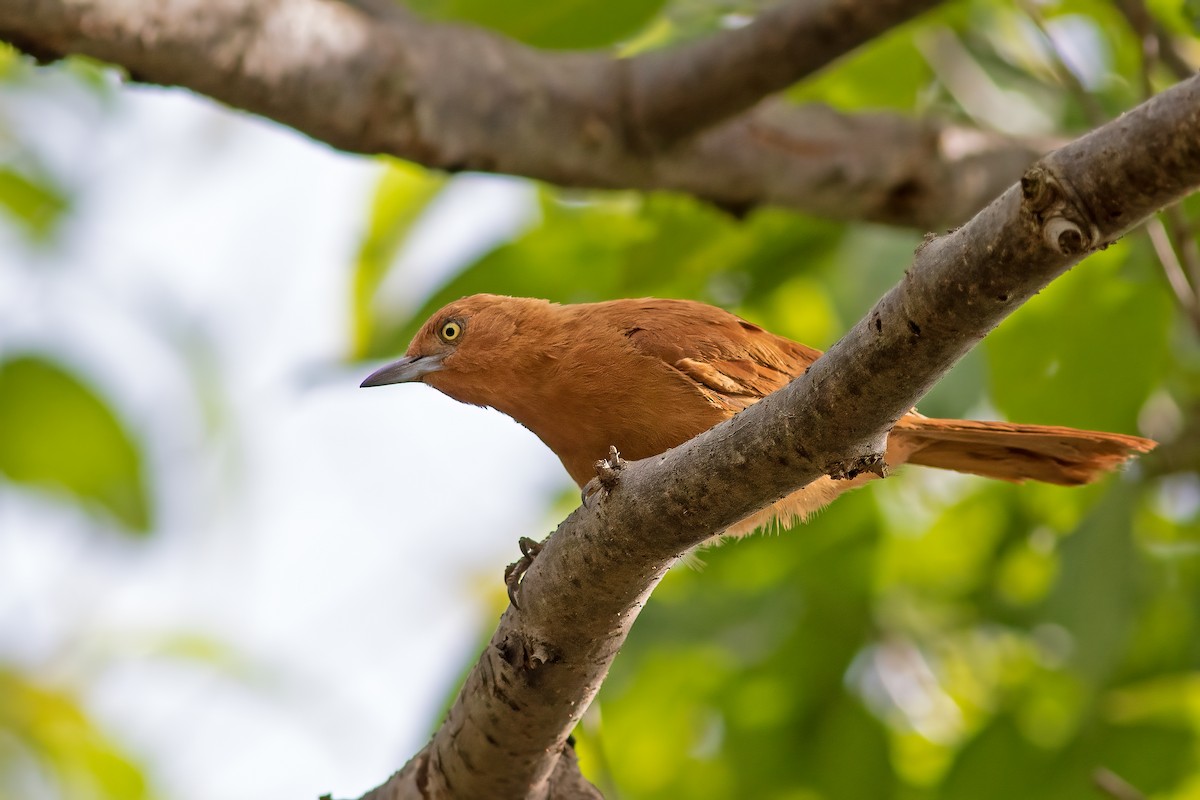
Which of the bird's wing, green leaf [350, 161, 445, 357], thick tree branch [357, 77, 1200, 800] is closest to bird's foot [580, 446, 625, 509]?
thick tree branch [357, 77, 1200, 800]

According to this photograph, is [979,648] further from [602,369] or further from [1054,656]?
[602,369]

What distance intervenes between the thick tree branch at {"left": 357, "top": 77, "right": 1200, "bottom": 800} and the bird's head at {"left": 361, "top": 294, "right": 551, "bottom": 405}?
1.43m

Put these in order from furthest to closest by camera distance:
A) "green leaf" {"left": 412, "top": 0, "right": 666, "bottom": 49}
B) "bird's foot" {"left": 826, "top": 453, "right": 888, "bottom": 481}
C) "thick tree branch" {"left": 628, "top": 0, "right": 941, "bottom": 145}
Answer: "green leaf" {"left": 412, "top": 0, "right": 666, "bottom": 49} → "thick tree branch" {"left": 628, "top": 0, "right": 941, "bottom": 145} → "bird's foot" {"left": 826, "top": 453, "right": 888, "bottom": 481}

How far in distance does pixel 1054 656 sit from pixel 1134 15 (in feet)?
8.19

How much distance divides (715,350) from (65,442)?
104 inches

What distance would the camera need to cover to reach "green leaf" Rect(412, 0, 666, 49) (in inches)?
192

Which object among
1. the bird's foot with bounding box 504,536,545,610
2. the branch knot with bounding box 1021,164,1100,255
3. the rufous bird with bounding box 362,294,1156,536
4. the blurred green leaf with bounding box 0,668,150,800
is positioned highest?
the blurred green leaf with bounding box 0,668,150,800

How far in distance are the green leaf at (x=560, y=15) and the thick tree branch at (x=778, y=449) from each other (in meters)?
2.68

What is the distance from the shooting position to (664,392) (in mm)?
3738

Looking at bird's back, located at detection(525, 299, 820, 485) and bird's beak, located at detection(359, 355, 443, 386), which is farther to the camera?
bird's beak, located at detection(359, 355, 443, 386)

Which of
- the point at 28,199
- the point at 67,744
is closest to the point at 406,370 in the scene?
the point at 28,199

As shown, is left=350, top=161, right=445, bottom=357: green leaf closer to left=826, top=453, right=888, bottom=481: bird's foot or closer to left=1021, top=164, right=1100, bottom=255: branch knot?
left=826, top=453, right=888, bottom=481: bird's foot

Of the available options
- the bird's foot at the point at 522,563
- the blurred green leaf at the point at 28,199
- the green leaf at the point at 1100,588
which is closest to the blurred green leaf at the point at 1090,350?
the green leaf at the point at 1100,588

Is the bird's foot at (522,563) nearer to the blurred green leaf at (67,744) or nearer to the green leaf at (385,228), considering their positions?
the green leaf at (385,228)
